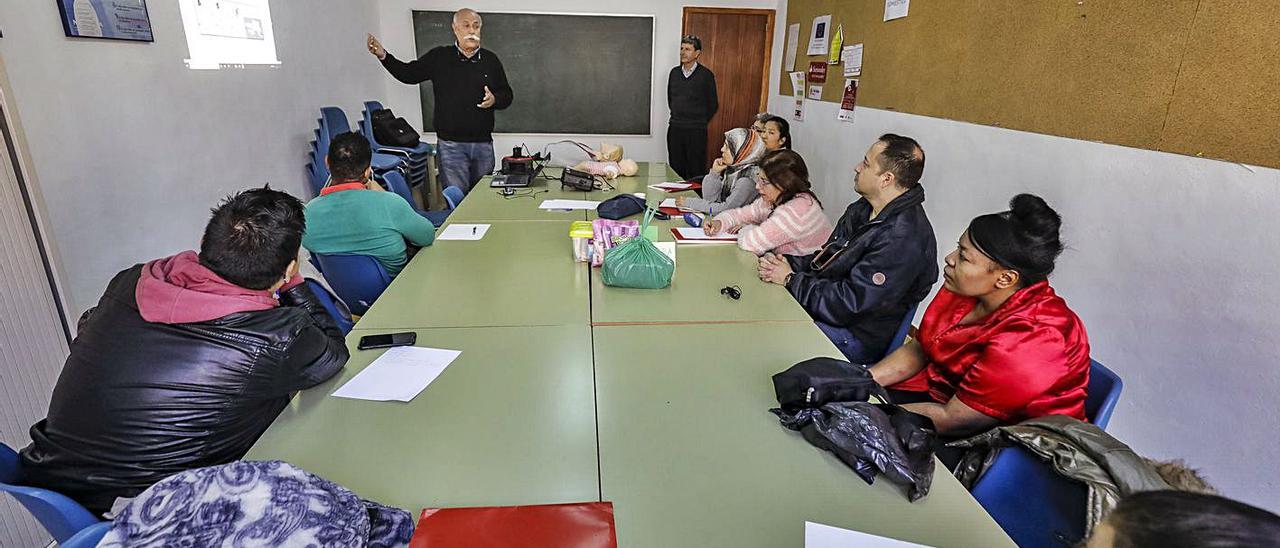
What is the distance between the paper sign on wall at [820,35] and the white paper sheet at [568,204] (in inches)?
104

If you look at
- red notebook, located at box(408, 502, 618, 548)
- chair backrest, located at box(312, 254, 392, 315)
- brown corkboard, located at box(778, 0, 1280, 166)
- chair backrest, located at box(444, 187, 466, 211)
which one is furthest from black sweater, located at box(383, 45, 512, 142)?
red notebook, located at box(408, 502, 618, 548)

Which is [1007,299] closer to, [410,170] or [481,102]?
[481,102]

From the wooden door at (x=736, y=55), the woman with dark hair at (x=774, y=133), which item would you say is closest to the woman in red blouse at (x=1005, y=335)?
the woman with dark hair at (x=774, y=133)

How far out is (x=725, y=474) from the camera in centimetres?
112

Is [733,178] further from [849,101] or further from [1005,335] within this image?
[1005,335]

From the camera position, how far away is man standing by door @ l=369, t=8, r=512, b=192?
169 inches

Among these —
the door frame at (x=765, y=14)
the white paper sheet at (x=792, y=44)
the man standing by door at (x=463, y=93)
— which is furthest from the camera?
the door frame at (x=765, y=14)

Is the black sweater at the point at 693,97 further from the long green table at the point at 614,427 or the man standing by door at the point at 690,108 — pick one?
the long green table at the point at 614,427

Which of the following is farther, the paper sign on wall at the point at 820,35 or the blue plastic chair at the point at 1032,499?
the paper sign on wall at the point at 820,35

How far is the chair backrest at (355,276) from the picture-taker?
7.51 feet

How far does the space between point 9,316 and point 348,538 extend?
1.76 metres

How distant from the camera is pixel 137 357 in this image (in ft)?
3.80

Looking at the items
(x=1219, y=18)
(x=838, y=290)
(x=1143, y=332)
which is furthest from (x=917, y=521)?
(x=1219, y=18)

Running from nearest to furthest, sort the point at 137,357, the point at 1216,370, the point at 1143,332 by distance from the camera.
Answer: the point at 137,357 → the point at 1216,370 → the point at 1143,332
